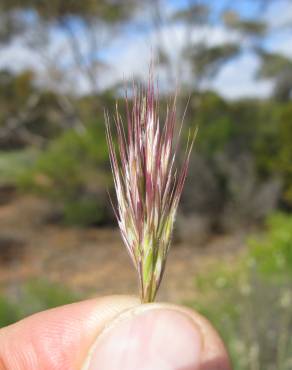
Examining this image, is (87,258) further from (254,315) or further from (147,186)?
(147,186)

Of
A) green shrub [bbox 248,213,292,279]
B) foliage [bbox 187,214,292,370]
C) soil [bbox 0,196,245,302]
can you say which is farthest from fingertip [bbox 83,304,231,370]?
soil [bbox 0,196,245,302]

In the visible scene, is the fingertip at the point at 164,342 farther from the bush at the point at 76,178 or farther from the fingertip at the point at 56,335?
the bush at the point at 76,178

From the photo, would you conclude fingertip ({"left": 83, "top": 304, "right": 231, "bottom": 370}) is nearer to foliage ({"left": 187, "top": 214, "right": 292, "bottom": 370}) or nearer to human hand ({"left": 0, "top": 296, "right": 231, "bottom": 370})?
human hand ({"left": 0, "top": 296, "right": 231, "bottom": 370})

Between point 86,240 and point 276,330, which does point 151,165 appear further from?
point 86,240

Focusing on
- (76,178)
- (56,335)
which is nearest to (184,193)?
(76,178)

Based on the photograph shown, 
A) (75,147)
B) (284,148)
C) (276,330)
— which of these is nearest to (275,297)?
(276,330)
